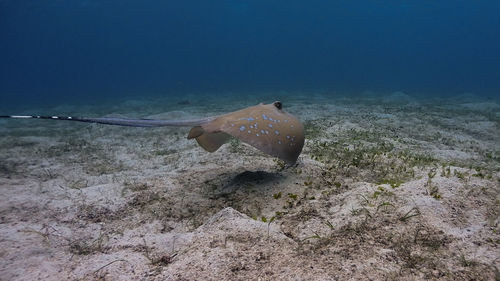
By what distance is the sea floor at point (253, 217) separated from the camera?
230cm

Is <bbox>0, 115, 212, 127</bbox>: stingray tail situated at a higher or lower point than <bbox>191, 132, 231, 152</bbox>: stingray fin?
higher

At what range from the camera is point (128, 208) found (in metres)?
4.01

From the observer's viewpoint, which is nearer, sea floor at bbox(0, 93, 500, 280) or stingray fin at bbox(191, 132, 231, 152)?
sea floor at bbox(0, 93, 500, 280)

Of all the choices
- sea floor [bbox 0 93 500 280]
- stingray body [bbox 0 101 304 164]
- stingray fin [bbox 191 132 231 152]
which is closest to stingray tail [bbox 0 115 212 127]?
stingray body [bbox 0 101 304 164]

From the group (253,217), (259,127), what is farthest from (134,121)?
(253,217)

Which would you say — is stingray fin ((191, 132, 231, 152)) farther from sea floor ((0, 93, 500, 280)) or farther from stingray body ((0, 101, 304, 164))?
sea floor ((0, 93, 500, 280))

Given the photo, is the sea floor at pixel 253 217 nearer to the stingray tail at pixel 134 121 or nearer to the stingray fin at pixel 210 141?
the stingray fin at pixel 210 141

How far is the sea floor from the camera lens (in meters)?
2.30

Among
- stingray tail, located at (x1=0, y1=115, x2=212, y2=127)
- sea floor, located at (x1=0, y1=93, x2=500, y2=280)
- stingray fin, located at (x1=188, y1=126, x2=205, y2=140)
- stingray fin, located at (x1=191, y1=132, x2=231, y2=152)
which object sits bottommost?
sea floor, located at (x1=0, y1=93, x2=500, y2=280)

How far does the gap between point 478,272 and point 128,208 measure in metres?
4.07

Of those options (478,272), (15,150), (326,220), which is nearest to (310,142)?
(326,220)

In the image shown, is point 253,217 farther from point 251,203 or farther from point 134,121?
point 134,121

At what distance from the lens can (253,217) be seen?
343 centimetres

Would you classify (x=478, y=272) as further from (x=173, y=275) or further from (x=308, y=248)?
(x=173, y=275)
